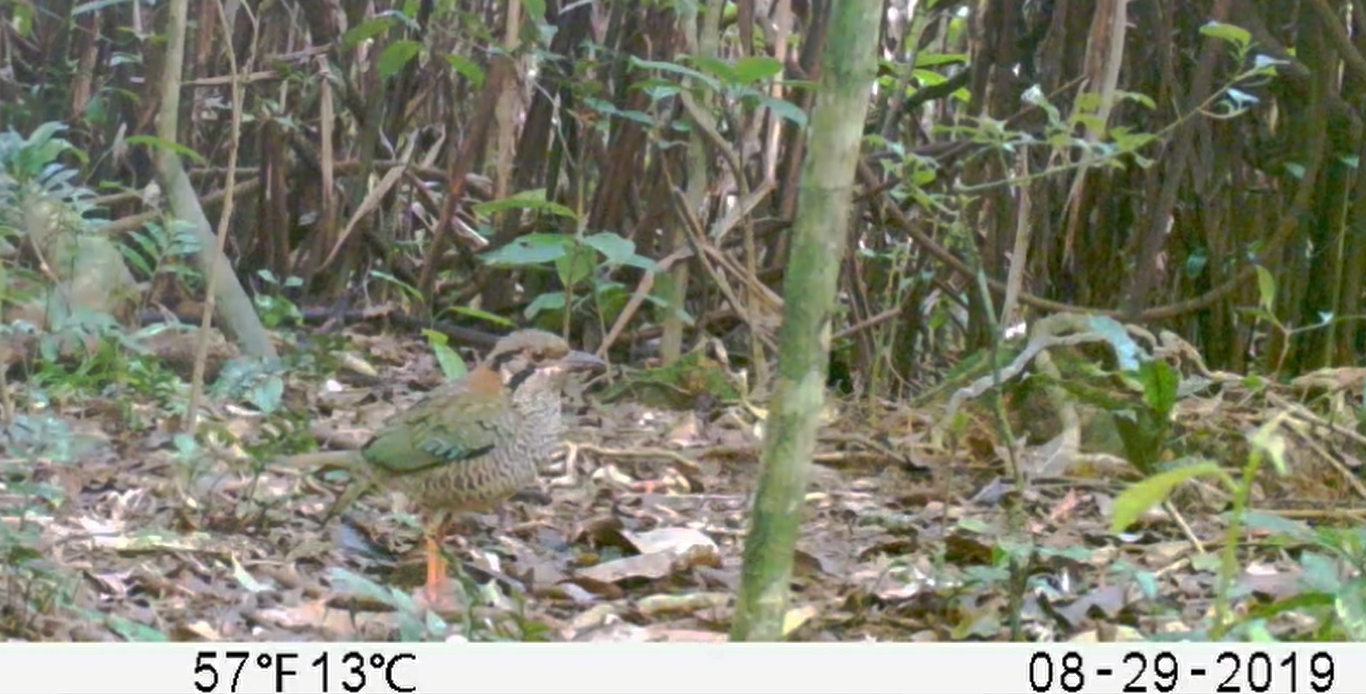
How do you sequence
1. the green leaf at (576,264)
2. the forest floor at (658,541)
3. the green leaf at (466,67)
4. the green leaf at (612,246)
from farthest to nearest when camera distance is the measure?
1. the green leaf at (466,67)
2. the green leaf at (576,264)
3. the green leaf at (612,246)
4. the forest floor at (658,541)

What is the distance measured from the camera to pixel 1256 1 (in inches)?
176

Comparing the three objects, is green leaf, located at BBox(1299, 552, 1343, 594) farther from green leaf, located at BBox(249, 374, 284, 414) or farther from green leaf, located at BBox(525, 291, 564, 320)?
green leaf, located at BBox(525, 291, 564, 320)

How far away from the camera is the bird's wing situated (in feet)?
10.9

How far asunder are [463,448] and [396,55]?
1632 mm

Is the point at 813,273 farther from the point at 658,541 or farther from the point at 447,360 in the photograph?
the point at 447,360

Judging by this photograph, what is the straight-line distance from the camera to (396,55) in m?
4.64

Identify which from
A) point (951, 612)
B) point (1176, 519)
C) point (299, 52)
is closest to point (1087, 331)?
point (1176, 519)

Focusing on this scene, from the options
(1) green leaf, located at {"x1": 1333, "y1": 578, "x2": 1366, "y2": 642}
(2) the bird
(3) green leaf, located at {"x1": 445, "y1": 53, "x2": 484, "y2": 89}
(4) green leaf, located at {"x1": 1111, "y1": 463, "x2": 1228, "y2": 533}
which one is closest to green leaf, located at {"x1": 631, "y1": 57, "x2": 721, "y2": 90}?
(2) the bird

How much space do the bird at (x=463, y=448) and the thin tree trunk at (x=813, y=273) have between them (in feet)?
3.94

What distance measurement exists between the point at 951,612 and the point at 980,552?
1.32ft

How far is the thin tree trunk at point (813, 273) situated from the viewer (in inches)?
81.9

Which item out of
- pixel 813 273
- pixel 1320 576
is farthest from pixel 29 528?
pixel 1320 576

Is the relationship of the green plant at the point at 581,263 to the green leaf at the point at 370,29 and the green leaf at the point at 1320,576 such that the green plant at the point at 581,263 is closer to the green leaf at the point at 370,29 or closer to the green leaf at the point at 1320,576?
the green leaf at the point at 370,29

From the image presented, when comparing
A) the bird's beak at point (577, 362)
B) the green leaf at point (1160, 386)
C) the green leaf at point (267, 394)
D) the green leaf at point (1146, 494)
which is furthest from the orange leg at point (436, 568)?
the green leaf at point (1160, 386)
